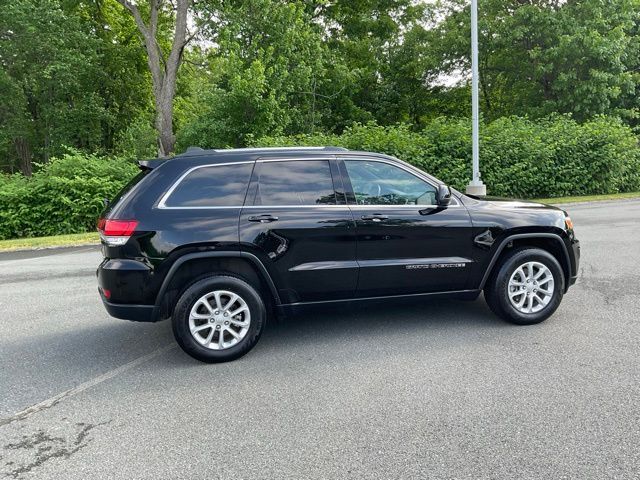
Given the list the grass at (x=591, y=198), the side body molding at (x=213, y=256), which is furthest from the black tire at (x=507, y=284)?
the grass at (x=591, y=198)

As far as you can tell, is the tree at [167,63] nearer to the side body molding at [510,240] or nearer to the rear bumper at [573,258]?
the side body molding at [510,240]

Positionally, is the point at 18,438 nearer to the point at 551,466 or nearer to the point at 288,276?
the point at 288,276

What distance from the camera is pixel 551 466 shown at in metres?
2.63

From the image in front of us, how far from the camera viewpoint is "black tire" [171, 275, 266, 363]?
4047 millimetres

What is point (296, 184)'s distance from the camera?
175 inches

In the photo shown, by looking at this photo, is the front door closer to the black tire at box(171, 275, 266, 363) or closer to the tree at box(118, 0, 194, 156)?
the black tire at box(171, 275, 266, 363)

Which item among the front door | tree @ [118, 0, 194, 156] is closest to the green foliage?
tree @ [118, 0, 194, 156]

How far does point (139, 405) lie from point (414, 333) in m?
2.55

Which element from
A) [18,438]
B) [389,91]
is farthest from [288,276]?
[389,91]

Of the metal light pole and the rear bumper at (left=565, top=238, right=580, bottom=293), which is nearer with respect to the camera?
the rear bumper at (left=565, top=238, right=580, bottom=293)

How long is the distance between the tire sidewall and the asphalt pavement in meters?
0.14

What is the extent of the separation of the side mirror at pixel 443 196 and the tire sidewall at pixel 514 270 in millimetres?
889

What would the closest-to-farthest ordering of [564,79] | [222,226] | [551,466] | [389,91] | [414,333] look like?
[551,466]
[222,226]
[414,333]
[564,79]
[389,91]

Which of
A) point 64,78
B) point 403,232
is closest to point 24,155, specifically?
point 64,78
